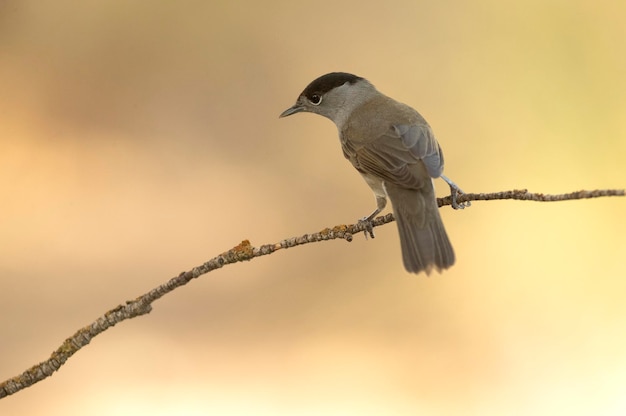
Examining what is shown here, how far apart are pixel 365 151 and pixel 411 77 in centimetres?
340

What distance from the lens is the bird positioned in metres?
3.17

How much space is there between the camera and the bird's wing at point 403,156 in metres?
3.44

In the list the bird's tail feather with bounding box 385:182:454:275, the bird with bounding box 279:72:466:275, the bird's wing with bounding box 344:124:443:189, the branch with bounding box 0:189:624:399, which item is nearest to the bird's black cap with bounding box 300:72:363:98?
the bird with bounding box 279:72:466:275

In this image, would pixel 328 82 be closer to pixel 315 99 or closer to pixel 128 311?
pixel 315 99

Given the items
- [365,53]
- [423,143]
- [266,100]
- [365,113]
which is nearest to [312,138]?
[266,100]

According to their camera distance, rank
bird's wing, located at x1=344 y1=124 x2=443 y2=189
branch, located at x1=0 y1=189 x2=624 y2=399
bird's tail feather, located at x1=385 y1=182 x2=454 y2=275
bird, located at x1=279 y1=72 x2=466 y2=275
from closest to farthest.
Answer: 1. branch, located at x1=0 y1=189 x2=624 y2=399
2. bird's tail feather, located at x1=385 y1=182 x2=454 y2=275
3. bird, located at x1=279 y1=72 x2=466 y2=275
4. bird's wing, located at x1=344 y1=124 x2=443 y2=189

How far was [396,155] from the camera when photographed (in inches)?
140

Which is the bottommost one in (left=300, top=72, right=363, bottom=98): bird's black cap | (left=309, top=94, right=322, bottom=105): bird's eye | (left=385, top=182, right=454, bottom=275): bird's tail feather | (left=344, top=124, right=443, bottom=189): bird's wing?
(left=385, top=182, right=454, bottom=275): bird's tail feather

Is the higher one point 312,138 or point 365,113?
point 312,138

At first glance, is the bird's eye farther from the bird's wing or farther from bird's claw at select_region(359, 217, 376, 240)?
bird's claw at select_region(359, 217, 376, 240)

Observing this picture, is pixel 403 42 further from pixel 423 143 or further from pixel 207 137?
pixel 423 143

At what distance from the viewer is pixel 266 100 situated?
7055 mm

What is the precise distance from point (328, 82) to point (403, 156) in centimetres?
Result: 96

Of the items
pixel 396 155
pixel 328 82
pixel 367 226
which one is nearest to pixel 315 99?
pixel 328 82
